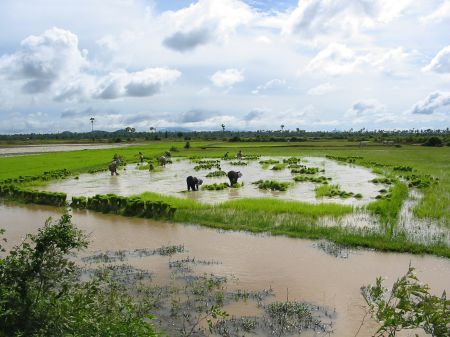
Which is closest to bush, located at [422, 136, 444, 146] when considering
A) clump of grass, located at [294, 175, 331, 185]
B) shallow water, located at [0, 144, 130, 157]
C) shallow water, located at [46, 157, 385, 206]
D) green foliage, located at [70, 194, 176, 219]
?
shallow water, located at [46, 157, 385, 206]

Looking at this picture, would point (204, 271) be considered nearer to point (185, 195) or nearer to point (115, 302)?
point (115, 302)

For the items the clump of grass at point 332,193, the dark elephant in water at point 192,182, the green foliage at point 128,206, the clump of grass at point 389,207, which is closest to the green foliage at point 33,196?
the green foliage at point 128,206

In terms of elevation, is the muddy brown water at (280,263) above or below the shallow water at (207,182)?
below

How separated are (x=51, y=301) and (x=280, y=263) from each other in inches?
252

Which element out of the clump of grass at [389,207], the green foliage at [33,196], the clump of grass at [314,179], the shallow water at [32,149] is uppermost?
the shallow water at [32,149]

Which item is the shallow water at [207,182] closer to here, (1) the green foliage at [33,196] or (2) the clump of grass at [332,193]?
(2) the clump of grass at [332,193]

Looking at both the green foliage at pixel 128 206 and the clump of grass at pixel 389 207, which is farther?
the green foliage at pixel 128 206

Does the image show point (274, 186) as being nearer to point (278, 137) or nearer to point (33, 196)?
point (33, 196)

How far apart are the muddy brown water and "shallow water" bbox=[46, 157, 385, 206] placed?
20.4ft

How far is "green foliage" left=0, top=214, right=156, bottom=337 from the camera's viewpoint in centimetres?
448

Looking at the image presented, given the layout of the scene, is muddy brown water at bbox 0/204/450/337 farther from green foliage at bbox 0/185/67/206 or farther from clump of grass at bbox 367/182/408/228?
green foliage at bbox 0/185/67/206

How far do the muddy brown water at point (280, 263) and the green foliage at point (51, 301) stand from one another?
326 cm

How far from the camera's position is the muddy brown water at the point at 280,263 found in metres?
8.12

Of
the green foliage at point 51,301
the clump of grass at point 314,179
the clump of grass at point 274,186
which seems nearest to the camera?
the green foliage at point 51,301
